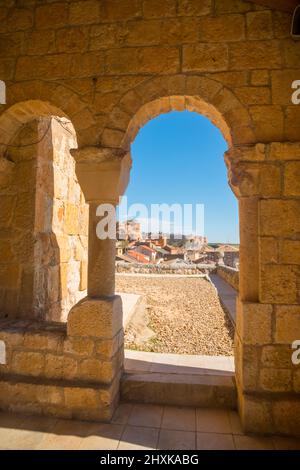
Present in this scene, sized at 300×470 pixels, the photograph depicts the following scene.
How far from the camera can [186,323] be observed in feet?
17.0

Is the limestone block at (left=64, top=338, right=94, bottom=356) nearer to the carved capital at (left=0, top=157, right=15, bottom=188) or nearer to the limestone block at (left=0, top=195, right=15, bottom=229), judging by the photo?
the limestone block at (left=0, top=195, right=15, bottom=229)

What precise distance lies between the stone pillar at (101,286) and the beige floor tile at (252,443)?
37.6 inches

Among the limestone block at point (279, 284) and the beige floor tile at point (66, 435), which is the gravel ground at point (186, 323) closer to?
the beige floor tile at point (66, 435)

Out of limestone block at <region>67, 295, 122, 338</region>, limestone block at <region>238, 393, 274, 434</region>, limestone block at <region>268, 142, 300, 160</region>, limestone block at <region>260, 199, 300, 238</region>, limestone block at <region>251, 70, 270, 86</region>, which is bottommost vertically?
limestone block at <region>238, 393, 274, 434</region>

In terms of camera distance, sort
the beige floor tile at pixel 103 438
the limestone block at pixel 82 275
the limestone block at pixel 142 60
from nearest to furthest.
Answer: the beige floor tile at pixel 103 438 → the limestone block at pixel 142 60 → the limestone block at pixel 82 275

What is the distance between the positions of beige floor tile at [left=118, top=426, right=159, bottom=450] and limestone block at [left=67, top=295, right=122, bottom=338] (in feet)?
2.20

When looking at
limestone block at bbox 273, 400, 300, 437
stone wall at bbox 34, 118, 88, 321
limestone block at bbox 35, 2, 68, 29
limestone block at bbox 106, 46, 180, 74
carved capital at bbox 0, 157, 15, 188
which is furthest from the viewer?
stone wall at bbox 34, 118, 88, 321

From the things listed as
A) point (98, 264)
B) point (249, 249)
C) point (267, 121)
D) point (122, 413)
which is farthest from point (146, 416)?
point (267, 121)

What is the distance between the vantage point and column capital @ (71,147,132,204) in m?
2.34

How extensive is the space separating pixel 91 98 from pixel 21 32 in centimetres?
98

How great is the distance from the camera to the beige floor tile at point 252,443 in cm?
190

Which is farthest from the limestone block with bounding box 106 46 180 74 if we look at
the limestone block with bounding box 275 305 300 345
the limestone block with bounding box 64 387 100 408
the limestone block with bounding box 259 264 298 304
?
the limestone block with bounding box 64 387 100 408

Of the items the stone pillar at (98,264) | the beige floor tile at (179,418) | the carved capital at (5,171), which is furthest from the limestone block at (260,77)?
the beige floor tile at (179,418)

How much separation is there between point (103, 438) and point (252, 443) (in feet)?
3.38
